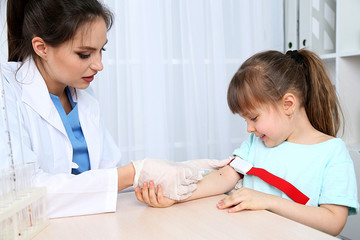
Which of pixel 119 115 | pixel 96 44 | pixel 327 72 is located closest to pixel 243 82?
pixel 327 72

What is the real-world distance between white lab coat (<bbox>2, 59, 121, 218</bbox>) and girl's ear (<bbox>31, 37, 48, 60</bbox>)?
4 centimetres

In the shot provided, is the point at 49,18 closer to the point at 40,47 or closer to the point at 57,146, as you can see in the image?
the point at 40,47

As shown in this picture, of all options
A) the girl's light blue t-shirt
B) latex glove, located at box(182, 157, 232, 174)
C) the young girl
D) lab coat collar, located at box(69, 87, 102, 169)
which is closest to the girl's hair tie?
the young girl

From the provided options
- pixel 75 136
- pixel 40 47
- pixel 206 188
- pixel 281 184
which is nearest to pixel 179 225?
pixel 206 188

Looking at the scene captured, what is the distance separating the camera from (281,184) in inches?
39.4

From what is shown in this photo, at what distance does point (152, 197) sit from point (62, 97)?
0.63 m

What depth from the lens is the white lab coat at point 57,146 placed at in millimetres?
845

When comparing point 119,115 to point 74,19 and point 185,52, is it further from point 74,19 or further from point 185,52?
point 74,19

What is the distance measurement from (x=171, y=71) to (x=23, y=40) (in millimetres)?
1273

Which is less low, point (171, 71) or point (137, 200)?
point (171, 71)

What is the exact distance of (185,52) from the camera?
2.41 metres

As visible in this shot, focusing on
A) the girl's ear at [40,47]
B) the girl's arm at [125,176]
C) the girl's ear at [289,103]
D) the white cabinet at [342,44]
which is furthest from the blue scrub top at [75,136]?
the white cabinet at [342,44]

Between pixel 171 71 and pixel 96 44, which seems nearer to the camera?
pixel 96 44

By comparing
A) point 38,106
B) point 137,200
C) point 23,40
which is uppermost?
point 23,40
